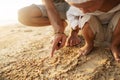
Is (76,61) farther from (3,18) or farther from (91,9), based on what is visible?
(3,18)

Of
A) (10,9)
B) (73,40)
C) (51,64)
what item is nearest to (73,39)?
(73,40)

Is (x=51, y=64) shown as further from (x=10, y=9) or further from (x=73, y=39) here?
(x=10, y=9)

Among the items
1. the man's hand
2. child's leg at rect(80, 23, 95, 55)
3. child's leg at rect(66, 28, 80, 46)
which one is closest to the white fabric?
child's leg at rect(80, 23, 95, 55)

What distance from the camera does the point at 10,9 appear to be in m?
9.63

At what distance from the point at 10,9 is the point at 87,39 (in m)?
7.02

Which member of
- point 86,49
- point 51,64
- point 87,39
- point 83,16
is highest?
point 83,16

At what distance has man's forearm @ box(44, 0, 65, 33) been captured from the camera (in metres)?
3.01

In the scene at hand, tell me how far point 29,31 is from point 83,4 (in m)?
2.14

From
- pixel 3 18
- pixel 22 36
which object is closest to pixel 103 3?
pixel 22 36

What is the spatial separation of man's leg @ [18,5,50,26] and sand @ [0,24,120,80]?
0.88 feet

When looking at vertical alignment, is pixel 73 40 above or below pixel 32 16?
below

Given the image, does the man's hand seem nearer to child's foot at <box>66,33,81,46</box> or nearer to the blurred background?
child's foot at <box>66,33,81,46</box>

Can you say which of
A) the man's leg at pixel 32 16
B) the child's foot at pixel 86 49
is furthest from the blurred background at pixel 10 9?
the child's foot at pixel 86 49

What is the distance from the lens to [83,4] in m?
2.51
